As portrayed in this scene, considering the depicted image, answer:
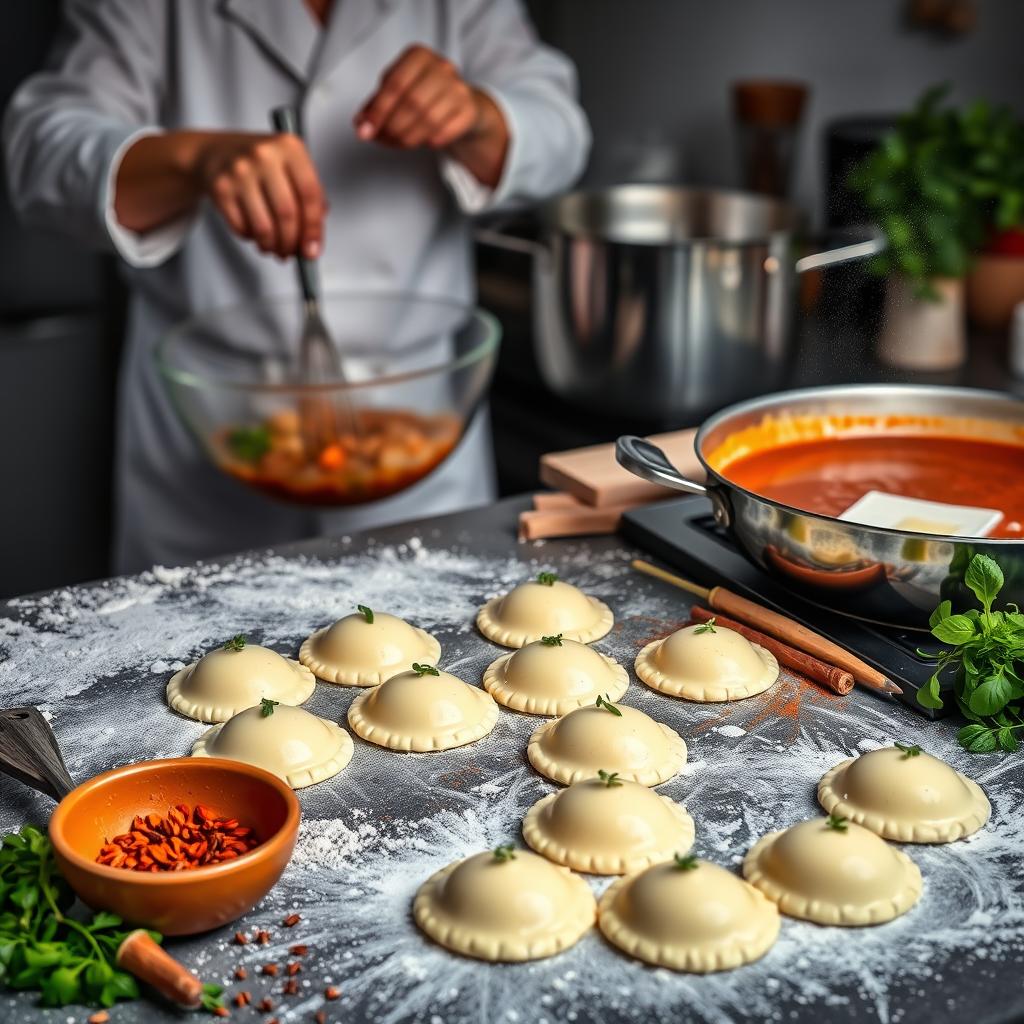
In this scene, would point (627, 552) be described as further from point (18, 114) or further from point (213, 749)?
point (18, 114)

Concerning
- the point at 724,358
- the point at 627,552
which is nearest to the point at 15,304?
the point at 724,358

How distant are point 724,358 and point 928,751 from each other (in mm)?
1010

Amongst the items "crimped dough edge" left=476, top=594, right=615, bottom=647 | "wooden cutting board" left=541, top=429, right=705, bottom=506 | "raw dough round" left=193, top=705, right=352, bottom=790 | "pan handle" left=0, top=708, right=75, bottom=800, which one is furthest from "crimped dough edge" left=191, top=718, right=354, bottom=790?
"wooden cutting board" left=541, top=429, right=705, bottom=506

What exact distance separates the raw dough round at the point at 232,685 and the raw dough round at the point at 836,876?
46 cm

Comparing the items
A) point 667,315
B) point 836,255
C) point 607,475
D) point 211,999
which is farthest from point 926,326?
point 211,999

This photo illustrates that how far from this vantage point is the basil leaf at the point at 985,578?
1.09 metres

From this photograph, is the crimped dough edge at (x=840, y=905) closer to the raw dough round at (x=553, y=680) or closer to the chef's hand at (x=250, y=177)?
the raw dough round at (x=553, y=680)

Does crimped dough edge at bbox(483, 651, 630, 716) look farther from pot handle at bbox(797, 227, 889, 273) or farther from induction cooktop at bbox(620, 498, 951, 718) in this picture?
pot handle at bbox(797, 227, 889, 273)

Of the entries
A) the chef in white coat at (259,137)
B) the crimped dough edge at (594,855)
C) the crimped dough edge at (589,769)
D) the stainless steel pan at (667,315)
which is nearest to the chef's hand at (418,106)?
the chef in white coat at (259,137)

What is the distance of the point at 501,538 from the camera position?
4.98 ft

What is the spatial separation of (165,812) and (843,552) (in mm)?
624

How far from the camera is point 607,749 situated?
103 cm

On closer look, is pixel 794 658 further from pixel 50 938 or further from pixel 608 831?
pixel 50 938

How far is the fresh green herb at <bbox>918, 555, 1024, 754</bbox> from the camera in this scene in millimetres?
1061
